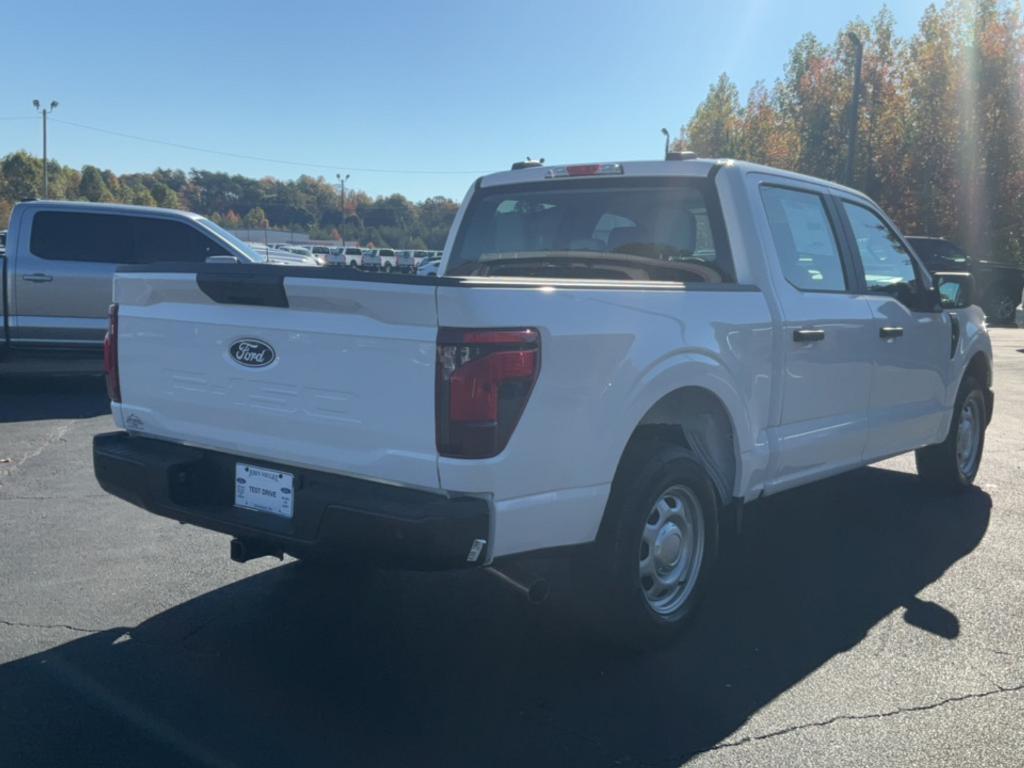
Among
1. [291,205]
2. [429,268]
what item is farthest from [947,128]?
[291,205]

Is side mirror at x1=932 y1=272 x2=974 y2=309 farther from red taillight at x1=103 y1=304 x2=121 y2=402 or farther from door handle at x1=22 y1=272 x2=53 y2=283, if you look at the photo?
door handle at x1=22 y1=272 x2=53 y2=283

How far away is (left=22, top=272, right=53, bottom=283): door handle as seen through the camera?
10.6 metres

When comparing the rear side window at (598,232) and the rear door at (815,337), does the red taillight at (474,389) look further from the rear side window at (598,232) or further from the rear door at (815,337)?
the rear door at (815,337)

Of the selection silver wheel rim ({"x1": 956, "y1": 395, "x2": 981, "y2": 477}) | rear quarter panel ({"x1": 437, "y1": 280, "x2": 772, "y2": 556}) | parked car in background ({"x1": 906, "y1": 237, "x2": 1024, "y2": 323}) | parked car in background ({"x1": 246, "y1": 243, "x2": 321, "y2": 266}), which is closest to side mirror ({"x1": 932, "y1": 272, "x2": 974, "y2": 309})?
silver wheel rim ({"x1": 956, "y1": 395, "x2": 981, "y2": 477})

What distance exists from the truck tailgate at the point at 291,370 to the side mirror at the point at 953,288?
431cm

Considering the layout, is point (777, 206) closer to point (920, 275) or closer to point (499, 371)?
Answer: point (920, 275)

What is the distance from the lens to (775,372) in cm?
463

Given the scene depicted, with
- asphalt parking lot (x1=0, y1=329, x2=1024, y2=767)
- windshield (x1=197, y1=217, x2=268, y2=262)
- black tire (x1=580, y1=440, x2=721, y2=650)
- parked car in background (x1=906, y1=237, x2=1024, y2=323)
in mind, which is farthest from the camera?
parked car in background (x1=906, y1=237, x2=1024, y2=323)

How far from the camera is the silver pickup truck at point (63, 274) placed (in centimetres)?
1063

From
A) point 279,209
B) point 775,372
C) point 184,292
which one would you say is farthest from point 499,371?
point 279,209

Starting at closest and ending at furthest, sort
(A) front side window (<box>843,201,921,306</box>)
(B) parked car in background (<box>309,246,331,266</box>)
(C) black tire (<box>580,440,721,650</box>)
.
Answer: (C) black tire (<box>580,440,721,650</box>) → (A) front side window (<box>843,201,921,306</box>) → (B) parked car in background (<box>309,246,331,266</box>)

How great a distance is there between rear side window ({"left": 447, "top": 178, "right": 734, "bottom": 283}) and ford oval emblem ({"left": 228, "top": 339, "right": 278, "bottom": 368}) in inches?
74.3

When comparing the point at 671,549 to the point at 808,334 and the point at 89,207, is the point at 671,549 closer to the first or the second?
the point at 808,334

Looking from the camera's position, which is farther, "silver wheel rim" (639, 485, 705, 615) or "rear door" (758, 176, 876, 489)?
"rear door" (758, 176, 876, 489)
